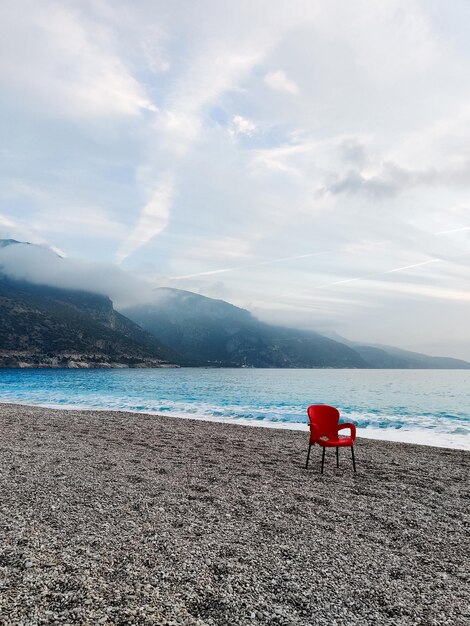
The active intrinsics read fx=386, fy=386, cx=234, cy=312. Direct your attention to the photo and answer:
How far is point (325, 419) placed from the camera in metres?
10.0

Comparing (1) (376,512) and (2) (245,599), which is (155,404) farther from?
(2) (245,599)

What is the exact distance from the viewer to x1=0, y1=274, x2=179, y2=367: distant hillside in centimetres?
11925

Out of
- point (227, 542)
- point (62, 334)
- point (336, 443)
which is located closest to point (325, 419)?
point (336, 443)

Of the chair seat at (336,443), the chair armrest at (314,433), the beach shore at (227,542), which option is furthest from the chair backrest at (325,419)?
the beach shore at (227,542)

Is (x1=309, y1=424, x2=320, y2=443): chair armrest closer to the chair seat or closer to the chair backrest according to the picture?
the chair seat

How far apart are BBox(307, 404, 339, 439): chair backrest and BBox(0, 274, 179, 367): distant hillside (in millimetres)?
124528

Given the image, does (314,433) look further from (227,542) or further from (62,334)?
(62,334)

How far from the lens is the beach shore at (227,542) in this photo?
362 cm

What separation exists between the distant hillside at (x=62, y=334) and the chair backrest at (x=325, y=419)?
12453 centimetres

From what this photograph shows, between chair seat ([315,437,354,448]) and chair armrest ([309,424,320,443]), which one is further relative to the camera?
chair armrest ([309,424,320,443])

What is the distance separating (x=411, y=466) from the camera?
34.1 ft

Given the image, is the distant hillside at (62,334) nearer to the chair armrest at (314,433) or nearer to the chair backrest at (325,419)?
the chair backrest at (325,419)

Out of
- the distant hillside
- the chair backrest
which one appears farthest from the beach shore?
the distant hillside

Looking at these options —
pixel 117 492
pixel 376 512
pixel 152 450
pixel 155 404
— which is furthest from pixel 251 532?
pixel 155 404
